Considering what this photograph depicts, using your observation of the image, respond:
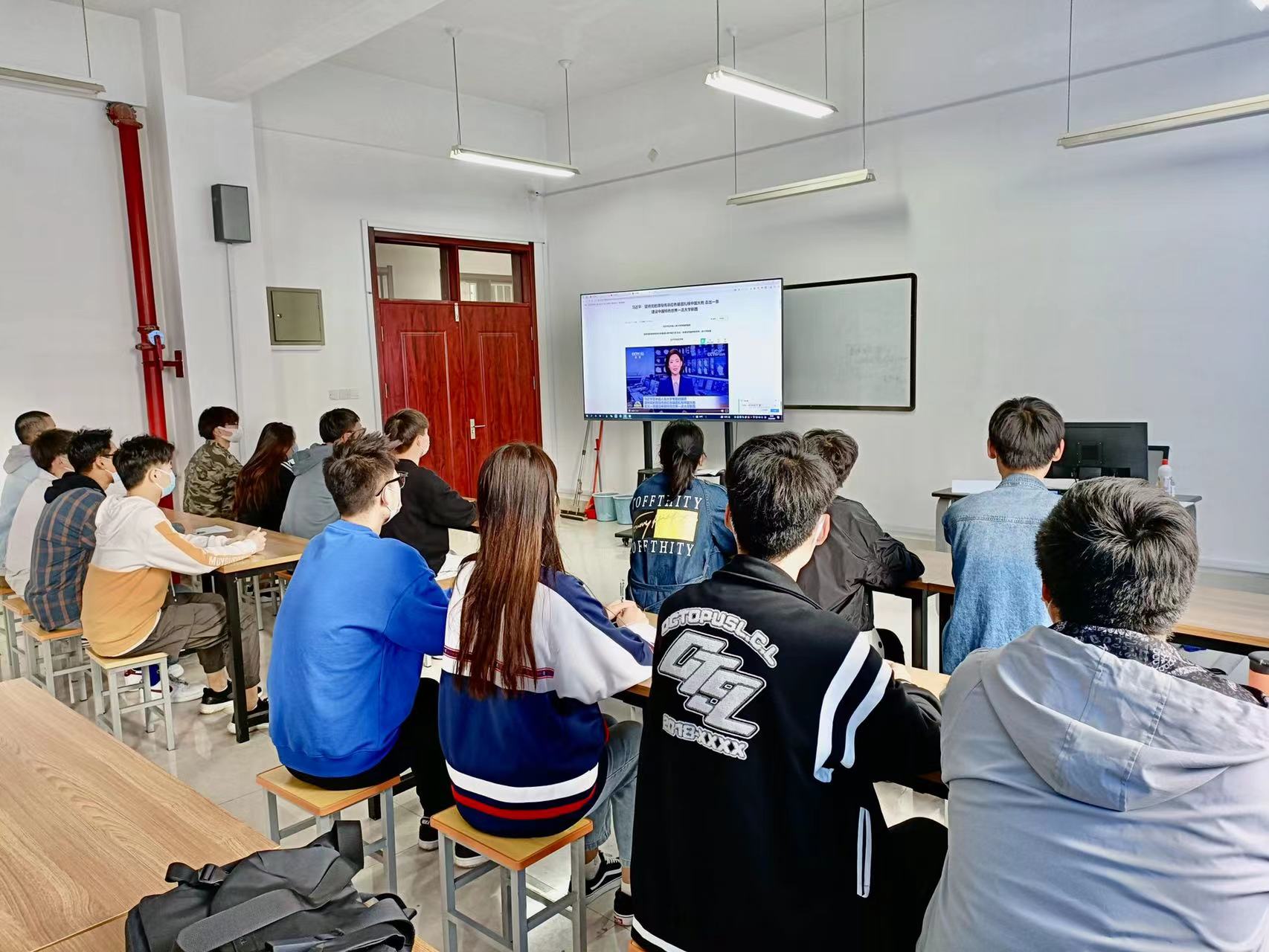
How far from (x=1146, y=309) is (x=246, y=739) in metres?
5.44

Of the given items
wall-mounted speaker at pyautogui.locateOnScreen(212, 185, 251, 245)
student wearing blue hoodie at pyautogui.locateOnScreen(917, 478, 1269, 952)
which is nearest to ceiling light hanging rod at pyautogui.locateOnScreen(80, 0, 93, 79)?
wall-mounted speaker at pyautogui.locateOnScreen(212, 185, 251, 245)

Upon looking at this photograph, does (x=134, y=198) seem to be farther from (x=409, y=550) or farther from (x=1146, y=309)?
(x=1146, y=309)

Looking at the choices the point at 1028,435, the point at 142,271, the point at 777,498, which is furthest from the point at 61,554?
the point at 1028,435

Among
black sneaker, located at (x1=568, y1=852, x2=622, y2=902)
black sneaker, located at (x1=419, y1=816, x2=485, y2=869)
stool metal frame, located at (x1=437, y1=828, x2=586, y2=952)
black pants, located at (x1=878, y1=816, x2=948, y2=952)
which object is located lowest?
black sneaker, located at (x1=419, y1=816, x2=485, y2=869)

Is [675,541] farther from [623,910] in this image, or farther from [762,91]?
[762,91]

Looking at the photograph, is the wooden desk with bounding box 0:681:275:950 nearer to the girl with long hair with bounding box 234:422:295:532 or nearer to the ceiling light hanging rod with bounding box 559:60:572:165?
the girl with long hair with bounding box 234:422:295:532

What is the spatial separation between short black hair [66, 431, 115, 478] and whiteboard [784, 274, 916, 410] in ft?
16.0

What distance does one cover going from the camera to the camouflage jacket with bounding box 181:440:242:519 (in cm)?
494

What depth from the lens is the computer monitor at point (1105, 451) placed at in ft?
12.6

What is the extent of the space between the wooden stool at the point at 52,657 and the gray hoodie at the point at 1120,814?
11.5 feet

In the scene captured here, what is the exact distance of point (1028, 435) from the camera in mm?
2582

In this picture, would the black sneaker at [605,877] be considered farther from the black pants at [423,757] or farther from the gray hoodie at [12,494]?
the gray hoodie at [12,494]

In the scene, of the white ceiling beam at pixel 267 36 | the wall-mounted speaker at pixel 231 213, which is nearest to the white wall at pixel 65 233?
the white ceiling beam at pixel 267 36

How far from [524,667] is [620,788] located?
Result: 23.2 inches
